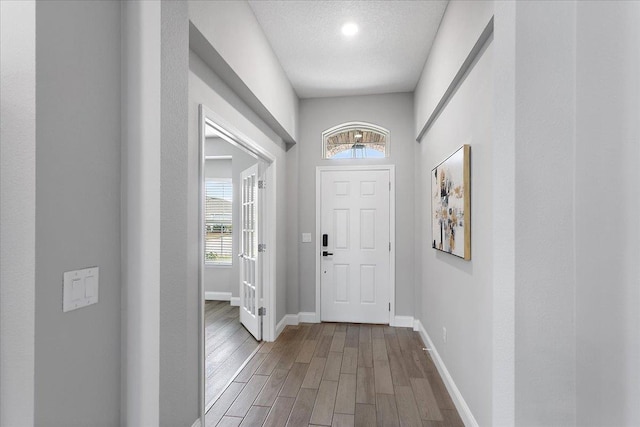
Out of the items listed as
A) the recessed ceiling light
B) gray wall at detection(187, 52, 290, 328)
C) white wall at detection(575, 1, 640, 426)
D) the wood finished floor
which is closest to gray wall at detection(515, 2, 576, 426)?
white wall at detection(575, 1, 640, 426)

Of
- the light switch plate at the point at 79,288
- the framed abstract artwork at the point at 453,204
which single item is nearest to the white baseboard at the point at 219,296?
the framed abstract artwork at the point at 453,204

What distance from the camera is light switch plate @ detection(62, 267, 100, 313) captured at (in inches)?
40.8

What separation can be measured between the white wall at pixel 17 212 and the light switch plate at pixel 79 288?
10 centimetres

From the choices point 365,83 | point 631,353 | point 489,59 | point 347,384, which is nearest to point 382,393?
point 347,384

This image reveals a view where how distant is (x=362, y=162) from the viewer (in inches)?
175

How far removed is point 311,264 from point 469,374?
257 cm

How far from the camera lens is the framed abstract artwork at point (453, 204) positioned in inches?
85.8

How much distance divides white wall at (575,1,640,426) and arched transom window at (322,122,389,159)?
351 cm

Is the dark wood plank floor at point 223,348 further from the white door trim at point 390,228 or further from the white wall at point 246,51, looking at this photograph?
the white wall at point 246,51

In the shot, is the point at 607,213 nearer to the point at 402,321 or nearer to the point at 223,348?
the point at 223,348

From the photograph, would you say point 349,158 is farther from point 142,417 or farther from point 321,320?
point 142,417

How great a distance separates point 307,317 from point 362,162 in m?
2.16

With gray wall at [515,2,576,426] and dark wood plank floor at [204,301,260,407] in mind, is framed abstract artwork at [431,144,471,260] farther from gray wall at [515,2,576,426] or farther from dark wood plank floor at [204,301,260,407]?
dark wood plank floor at [204,301,260,407]

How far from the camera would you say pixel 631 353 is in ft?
2.83
